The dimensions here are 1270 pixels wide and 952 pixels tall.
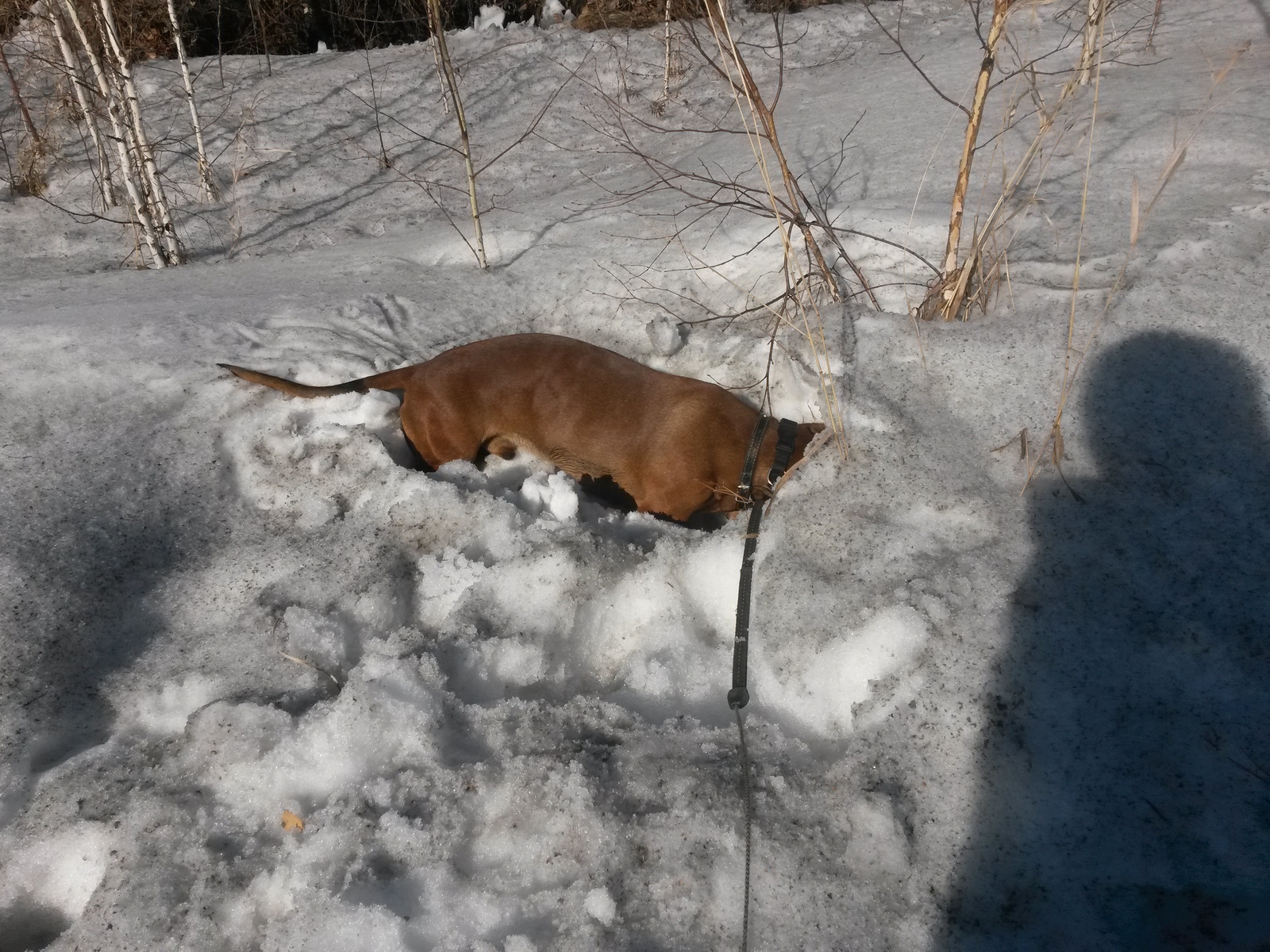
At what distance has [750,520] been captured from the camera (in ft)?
7.13

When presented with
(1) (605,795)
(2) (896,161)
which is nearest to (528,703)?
(1) (605,795)

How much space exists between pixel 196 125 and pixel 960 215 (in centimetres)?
476

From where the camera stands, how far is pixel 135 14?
17.3ft

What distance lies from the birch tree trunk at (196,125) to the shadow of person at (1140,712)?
534 cm

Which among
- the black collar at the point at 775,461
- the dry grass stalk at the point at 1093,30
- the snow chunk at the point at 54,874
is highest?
the dry grass stalk at the point at 1093,30

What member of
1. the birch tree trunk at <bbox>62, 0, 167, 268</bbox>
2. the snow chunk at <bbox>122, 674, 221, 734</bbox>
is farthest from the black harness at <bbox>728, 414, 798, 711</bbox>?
the birch tree trunk at <bbox>62, 0, 167, 268</bbox>

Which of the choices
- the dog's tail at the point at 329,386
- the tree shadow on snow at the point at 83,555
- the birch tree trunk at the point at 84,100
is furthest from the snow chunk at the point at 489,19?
the tree shadow on snow at the point at 83,555

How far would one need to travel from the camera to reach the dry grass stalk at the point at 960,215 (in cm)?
220

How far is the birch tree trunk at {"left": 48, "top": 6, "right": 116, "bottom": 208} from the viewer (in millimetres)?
3945

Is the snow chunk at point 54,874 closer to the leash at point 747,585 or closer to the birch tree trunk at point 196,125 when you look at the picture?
the leash at point 747,585

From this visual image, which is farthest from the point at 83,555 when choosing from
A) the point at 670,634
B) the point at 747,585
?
the point at 747,585

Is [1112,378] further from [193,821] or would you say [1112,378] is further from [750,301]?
[193,821]

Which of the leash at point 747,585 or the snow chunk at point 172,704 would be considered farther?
the snow chunk at point 172,704

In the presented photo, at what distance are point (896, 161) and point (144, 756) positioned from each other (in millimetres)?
4131
